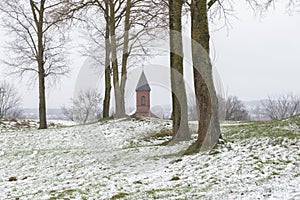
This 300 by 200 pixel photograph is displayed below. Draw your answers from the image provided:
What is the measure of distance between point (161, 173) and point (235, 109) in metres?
58.7

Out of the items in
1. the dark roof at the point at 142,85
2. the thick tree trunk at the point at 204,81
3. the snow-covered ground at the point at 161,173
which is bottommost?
the snow-covered ground at the point at 161,173

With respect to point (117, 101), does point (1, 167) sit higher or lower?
lower

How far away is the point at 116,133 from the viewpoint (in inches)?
595

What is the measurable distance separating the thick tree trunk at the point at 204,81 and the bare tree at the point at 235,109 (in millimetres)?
51968

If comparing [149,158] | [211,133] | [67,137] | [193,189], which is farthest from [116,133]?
[193,189]

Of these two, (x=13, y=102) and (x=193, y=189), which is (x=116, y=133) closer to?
(x=193, y=189)

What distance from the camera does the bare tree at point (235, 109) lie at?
6116cm

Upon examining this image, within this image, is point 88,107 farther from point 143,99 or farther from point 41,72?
point 41,72

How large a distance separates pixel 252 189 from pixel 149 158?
3.98 m

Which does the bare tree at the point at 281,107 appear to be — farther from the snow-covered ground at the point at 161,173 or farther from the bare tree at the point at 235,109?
the snow-covered ground at the point at 161,173

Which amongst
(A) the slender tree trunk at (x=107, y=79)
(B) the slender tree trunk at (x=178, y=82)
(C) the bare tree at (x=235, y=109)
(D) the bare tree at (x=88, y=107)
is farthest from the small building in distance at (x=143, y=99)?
(C) the bare tree at (x=235, y=109)

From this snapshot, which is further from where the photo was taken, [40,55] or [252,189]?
[40,55]

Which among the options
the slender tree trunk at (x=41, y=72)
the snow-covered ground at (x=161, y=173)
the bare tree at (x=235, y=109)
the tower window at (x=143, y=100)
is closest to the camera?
the snow-covered ground at (x=161, y=173)

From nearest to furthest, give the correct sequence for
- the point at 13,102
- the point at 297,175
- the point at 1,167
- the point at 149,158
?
1. the point at 297,175
2. the point at 149,158
3. the point at 1,167
4. the point at 13,102
